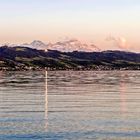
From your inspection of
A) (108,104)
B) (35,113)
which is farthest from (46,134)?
(108,104)

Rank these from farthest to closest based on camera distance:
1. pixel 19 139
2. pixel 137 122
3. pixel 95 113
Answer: pixel 95 113, pixel 137 122, pixel 19 139

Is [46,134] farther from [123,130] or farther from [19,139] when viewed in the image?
[123,130]

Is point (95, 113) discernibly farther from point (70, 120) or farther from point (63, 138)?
point (63, 138)

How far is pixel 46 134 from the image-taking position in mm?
44281

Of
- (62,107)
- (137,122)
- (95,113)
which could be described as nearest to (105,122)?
(137,122)

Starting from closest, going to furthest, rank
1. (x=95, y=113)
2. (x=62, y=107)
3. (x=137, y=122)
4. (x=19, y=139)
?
(x=19, y=139)
(x=137, y=122)
(x=95, y=113)
(x=62, y=107)

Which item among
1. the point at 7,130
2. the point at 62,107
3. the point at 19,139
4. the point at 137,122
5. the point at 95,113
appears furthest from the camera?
the point at 62,107

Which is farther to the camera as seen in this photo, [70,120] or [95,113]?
Result: [95,113]

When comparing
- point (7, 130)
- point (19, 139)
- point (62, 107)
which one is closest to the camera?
point (19, 139)

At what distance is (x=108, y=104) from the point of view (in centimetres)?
7056

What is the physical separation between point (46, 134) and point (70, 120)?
9043mm

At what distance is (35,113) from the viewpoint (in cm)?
5978

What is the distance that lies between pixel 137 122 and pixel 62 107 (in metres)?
17.8

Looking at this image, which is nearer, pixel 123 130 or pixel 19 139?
pixel 19 139
